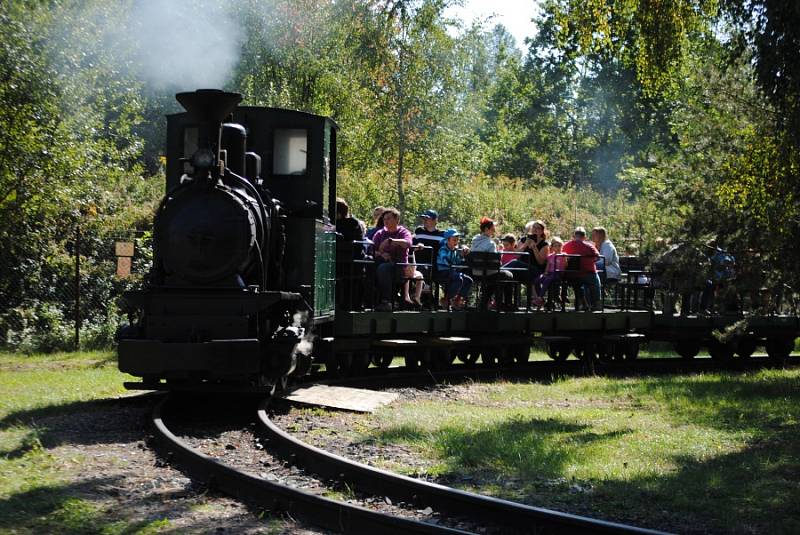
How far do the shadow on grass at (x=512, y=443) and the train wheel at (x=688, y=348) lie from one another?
9432 mm

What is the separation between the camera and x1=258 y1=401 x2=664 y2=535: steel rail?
5.61 m

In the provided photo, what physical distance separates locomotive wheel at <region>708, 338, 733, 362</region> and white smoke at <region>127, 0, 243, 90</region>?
411 inches

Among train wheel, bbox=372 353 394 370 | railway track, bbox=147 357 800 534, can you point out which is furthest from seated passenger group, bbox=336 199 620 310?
railway track, bbox=147 357 800 534

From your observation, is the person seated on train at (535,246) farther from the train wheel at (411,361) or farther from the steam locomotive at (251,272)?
the train wheel at (411,361)

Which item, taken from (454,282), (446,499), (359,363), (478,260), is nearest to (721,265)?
(478,260)

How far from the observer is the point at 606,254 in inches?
688

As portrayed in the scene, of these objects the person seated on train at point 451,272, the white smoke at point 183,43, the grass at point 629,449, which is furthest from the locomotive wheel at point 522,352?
the white smoke at point 183,43

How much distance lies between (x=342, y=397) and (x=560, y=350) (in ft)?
25.1

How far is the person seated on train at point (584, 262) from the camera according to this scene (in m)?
15.9

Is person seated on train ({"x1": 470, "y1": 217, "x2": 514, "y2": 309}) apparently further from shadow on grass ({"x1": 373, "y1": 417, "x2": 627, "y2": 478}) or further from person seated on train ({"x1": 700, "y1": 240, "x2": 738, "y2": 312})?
shadow on grass ({"x1": 373, "y1": 417, "x2": 627, "y2": 478})

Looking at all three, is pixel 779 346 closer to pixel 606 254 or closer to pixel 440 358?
pixel 606 254

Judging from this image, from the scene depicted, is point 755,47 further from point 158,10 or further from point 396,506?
point 158,10

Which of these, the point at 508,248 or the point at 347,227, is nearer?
the point at 347,227

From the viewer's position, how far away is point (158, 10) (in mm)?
14859
